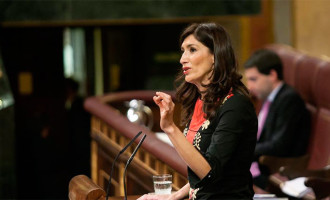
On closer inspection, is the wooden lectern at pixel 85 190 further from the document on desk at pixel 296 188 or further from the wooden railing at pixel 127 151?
the document on desk at pixel 296 188

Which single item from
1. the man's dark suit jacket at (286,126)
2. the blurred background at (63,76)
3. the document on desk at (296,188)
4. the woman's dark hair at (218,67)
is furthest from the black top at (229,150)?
the blurred background at (63,76)

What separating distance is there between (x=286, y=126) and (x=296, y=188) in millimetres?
501

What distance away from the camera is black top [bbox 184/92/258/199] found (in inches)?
77.7

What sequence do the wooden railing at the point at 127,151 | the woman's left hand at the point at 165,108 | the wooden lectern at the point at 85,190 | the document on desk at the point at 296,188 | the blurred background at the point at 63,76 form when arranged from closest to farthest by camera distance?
the woman's left hand at the point at 165,108 → the wooden lectern at the point at 85,190 → the wooden railing at the point at 127,151 → the document on desk at the point at 296,188 → the blurred background at the point at 63,76

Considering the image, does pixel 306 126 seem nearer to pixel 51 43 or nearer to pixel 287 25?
pixel 287 25

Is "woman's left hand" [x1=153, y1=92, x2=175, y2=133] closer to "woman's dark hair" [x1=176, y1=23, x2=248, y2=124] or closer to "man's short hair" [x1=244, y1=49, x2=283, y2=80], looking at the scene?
"woman's dark hair" [x1=176, y1=23, x2=248, y2=124]

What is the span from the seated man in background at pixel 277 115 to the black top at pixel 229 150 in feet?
7.83

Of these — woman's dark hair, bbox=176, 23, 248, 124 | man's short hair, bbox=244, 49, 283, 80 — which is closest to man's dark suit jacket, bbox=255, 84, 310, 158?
man's short hair, bbox=244, 49, 283, 80

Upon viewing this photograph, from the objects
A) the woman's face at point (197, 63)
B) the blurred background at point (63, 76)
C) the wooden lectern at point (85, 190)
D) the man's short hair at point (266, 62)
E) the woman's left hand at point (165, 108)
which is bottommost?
the blurred background at point (63, 76)

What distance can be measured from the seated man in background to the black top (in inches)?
93.9

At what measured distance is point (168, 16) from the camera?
705 cm

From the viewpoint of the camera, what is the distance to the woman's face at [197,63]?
210 cm

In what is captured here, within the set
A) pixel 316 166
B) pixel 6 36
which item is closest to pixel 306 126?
pixel 316 166

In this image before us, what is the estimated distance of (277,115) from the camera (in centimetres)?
448
